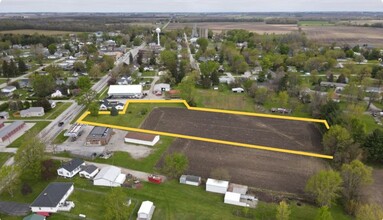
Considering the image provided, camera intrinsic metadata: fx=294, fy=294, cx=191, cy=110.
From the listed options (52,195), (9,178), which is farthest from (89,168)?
(9,178)

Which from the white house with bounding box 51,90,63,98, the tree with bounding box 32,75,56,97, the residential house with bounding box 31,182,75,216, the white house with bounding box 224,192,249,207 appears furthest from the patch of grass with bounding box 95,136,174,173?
the tree with bounding box 32,75,56,97

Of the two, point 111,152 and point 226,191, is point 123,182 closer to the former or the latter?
point 111,152

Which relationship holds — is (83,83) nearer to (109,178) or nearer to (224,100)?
(224,100)

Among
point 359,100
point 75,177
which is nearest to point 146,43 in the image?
point 359,100

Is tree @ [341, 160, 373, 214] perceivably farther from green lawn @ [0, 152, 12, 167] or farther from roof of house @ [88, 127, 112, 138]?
green lawn @ [0, 152, 12, 167]

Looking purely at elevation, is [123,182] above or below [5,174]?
below

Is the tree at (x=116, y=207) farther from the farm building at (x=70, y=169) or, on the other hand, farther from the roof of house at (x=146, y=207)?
the farm building at (x=70, y=169)

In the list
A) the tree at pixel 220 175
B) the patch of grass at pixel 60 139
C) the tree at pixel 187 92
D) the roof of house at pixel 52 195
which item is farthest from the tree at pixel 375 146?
the patch of grass at pixel 60 139

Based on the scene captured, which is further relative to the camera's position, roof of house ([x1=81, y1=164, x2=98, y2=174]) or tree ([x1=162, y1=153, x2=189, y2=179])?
roof of house ([x1=81, y1=164, x2=98, y2=174])
